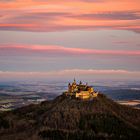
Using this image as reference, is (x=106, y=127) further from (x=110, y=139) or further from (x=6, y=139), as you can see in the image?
(x=6, y=139)

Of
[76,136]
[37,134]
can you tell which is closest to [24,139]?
[37,134]

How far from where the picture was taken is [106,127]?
199750mm

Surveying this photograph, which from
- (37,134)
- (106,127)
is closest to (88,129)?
(106,127)

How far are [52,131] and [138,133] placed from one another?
32.3 m

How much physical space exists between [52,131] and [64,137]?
8278mm

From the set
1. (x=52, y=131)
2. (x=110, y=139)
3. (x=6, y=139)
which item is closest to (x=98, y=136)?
(x=110, y=139)

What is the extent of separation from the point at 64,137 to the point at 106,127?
57.7 ft

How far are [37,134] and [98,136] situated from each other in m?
23.0

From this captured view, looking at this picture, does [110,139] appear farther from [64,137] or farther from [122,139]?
[64,137]

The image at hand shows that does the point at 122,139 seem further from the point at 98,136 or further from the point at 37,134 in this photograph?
the point at 37,134

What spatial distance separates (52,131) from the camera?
199 metres

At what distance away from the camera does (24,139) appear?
197 metres

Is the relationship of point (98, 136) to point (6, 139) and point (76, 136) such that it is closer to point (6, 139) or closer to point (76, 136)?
point (76, 136)

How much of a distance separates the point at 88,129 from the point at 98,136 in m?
7.36
